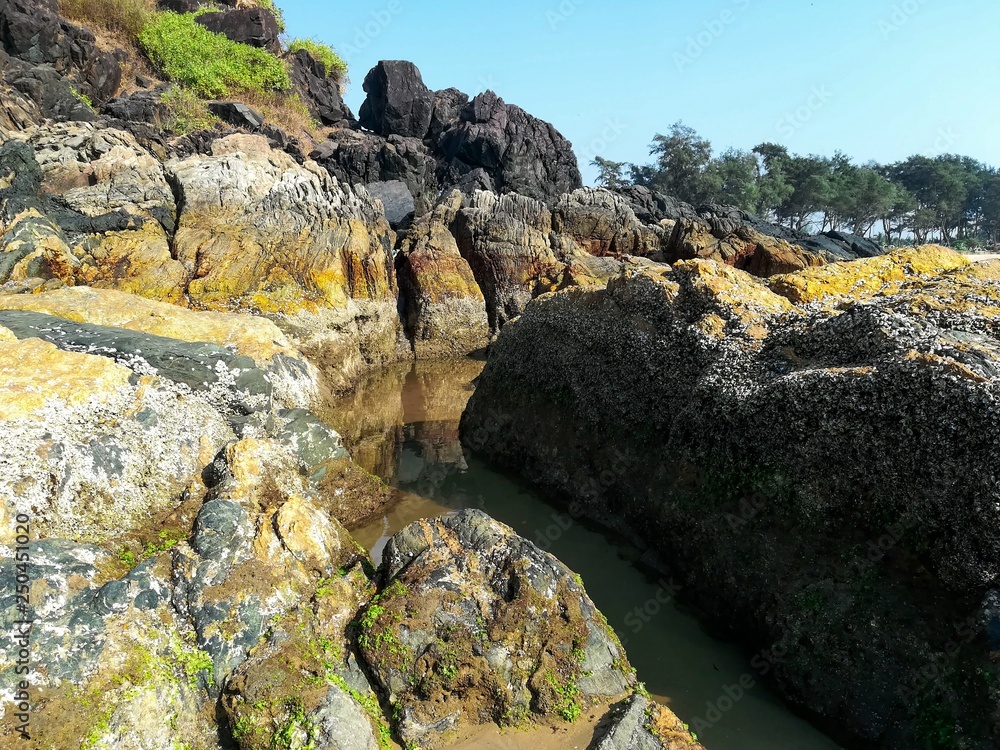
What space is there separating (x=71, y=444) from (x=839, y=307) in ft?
25.8

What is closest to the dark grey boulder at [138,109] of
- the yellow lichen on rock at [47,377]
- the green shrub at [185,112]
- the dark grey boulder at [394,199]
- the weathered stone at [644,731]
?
the green shrub at [185,112]

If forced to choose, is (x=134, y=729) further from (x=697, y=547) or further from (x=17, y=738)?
(x=697, y=547)

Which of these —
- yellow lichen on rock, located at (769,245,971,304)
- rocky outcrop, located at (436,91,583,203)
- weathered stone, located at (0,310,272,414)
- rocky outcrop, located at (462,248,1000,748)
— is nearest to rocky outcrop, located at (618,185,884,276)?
yellow lichen on rock, located at (769,245,971,304)

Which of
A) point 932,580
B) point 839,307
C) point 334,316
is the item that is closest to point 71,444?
point 932,580

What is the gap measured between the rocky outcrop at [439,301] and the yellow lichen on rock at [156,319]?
10055 mm

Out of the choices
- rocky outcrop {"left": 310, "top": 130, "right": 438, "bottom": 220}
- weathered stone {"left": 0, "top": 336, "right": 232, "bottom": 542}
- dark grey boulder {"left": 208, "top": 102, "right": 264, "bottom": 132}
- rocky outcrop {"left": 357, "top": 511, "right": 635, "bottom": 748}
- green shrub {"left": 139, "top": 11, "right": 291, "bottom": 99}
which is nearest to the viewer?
rocky outcrop {"left": 357, "top": 511, "right": 635, "bottom": 748}

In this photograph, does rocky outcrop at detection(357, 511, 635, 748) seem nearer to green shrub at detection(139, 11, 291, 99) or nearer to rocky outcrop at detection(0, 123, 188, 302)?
rocky outcrop at detection(0, 123, 188, 302)

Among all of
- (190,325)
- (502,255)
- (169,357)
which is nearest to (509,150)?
(502,255)

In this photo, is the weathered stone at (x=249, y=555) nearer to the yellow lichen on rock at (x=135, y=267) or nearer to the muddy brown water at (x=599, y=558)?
the muddy brown water at (x=599, y=558)

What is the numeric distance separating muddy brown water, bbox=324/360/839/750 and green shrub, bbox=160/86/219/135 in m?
23.5

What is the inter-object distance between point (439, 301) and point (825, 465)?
49.4 feet

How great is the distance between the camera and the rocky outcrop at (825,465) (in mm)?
4609

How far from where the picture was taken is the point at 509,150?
41156 mm

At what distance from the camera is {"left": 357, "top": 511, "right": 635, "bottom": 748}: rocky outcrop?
14.9ft
